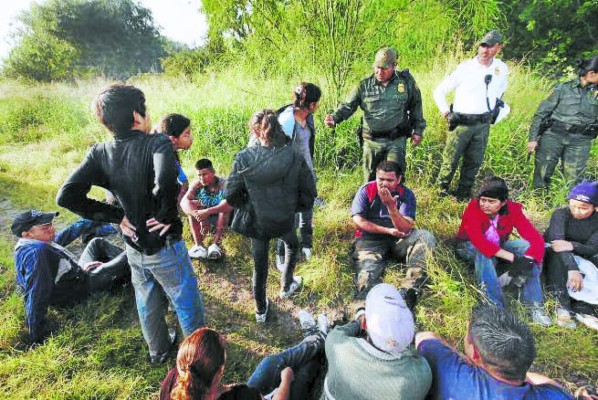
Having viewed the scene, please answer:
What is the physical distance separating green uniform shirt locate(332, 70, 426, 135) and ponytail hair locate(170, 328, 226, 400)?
2.79m

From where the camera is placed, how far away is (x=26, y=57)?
1909cm

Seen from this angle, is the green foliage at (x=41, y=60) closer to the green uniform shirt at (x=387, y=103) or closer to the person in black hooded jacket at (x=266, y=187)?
the green uniform shirt at (x=387, y=103)

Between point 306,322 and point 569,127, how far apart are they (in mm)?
3452

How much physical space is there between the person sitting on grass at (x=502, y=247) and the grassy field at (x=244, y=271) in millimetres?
143

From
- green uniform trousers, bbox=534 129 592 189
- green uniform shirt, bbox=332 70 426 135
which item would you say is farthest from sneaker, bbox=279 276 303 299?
green uniform trousers, bbox=534 129 592 189

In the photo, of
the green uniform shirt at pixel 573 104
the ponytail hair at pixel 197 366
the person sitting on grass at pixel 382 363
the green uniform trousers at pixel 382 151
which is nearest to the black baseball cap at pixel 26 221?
the ponytail hair at pixel 197 366

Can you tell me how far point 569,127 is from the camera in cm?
368

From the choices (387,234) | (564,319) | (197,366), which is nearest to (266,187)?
(197,366)

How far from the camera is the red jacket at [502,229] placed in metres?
2.78

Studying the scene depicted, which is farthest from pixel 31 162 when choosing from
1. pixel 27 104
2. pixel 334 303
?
pixel 334 303

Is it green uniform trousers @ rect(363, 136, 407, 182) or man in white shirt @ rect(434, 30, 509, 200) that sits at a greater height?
man in white shirt @ rect(434, 30, 509, 200)

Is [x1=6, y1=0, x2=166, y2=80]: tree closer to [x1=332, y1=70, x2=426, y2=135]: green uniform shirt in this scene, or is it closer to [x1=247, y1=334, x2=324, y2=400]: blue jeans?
[x1=332, y1=70, x2=426, y2=135]: green uniform shirt

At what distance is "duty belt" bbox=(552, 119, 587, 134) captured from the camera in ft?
12.0

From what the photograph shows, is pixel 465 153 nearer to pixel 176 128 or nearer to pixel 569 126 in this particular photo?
pixel 569 126
